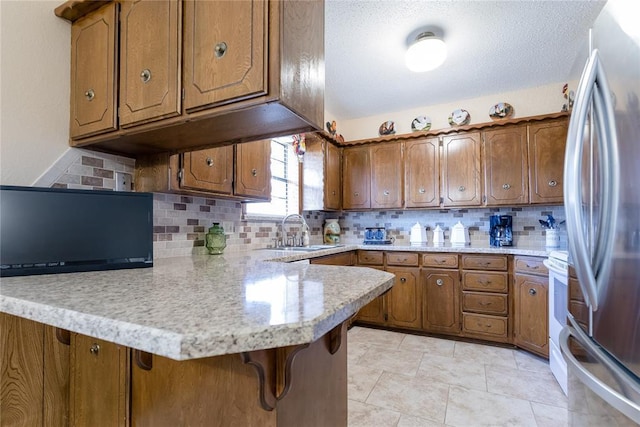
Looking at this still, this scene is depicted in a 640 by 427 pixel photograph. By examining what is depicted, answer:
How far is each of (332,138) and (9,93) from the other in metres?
2.76

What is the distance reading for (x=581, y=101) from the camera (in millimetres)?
915

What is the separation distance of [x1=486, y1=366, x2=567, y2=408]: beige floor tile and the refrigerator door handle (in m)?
1.13

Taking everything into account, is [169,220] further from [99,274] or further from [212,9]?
[212,9]

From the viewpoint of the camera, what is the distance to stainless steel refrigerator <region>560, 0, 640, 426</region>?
764 millimetres

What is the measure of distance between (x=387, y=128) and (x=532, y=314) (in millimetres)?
2566

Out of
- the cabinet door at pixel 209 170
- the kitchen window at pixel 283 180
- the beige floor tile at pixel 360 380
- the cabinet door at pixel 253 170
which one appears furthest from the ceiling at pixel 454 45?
the beige floor tile at pixel 360 380

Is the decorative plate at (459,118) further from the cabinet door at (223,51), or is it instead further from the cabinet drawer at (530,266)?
the cabinet door at (223,51)

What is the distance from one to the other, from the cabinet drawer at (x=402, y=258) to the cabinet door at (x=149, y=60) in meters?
2.60

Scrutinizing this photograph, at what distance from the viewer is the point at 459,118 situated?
3.58 metres

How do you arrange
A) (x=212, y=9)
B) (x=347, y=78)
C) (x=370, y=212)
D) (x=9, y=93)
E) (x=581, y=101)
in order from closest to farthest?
1. (x=581, y=101)
2. (x=212, y=9)
3. (x=9, y=93)
4. (x=347, y=78)
5. (x=370, y=212)

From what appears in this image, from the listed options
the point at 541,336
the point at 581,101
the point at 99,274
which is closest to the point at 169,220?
the point at 99,274

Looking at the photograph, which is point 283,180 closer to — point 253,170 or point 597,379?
point 253,170

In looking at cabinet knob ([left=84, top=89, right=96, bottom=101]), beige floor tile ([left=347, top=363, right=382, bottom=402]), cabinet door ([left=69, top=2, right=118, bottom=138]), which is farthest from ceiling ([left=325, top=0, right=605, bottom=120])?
beige floor tile ([left=347, top=363, right=382, bottom=402])

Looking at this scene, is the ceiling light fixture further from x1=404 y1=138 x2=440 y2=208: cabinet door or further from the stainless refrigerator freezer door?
the stainless refrigerator freezer door
